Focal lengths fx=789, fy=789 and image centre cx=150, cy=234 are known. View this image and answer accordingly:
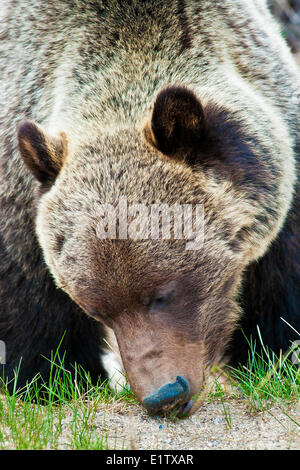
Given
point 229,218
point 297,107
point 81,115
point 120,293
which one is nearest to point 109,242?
point 120,293

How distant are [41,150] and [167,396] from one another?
1.62m

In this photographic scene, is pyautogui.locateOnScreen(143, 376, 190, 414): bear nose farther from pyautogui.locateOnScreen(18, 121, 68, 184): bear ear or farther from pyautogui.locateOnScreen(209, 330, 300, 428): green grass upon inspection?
pyautogui.locateOnScreen(18, 121, 68, 184): bear ear

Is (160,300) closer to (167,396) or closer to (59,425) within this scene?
(167,396)

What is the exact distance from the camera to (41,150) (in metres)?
4.60

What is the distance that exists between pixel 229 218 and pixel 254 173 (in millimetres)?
324

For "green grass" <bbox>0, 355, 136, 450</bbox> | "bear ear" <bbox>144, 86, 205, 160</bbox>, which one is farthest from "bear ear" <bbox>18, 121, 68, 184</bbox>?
"green grass" <bbox>0, 355, 136, 450</bbox>

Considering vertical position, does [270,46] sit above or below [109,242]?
above

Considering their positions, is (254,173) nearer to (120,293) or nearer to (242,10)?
(120,293)

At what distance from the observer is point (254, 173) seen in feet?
14.9

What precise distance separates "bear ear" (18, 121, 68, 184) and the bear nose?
148cm

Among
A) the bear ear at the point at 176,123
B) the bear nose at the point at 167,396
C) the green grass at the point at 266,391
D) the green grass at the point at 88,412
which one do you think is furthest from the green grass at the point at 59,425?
the bear ear at the point at 176,123

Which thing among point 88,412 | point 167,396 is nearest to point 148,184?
point 167,396

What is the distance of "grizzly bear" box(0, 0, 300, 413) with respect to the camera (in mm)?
4137
